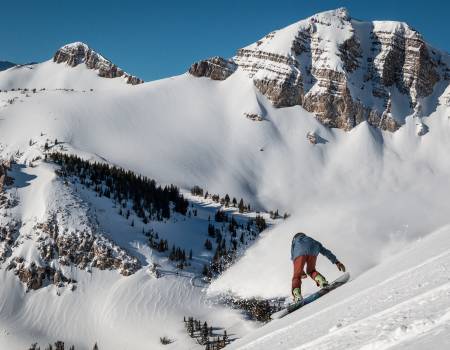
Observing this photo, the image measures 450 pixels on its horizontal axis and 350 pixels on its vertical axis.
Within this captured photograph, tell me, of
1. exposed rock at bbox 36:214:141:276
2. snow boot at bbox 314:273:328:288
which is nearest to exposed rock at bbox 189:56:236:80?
exposed rock at bbox 36:214:141:276

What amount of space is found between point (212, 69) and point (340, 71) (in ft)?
149

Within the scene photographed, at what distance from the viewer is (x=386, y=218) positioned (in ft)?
142

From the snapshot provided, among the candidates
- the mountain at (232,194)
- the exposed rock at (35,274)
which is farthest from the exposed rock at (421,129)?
the exposed rock at (35,274)

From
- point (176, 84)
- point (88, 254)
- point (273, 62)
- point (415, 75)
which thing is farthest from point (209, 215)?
point (415, 75)

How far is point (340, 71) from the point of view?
581ft

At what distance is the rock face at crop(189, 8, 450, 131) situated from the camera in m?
170

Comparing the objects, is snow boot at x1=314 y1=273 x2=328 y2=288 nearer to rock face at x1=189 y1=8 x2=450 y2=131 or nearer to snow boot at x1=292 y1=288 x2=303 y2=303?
snow boot at x1=292 y1=288 x2=303 y2=303

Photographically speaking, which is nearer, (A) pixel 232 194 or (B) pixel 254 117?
(A) pixel 232 194

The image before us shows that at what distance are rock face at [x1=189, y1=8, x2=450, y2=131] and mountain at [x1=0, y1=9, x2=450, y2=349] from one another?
706mm

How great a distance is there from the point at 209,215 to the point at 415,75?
14562 cm

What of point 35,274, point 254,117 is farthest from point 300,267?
point 254,117

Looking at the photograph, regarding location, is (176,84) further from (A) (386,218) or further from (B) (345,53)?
(A) (386,218)

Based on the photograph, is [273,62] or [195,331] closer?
[195,331]

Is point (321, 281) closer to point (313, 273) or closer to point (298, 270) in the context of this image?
point (313, 273)
